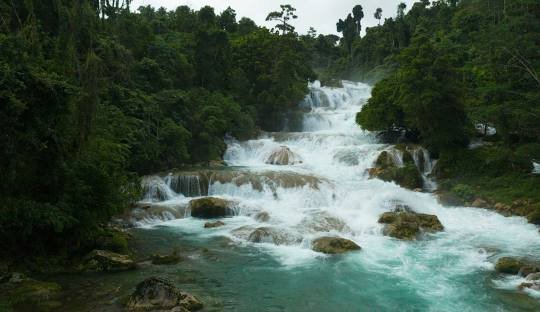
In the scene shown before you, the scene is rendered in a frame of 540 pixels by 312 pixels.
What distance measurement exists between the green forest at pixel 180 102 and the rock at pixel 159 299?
269cm

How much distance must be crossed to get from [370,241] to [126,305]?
839cm

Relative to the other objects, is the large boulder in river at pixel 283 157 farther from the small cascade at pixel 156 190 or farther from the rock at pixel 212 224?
the rock at pixel 212 224

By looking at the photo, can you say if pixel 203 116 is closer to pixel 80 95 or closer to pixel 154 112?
pixel 154 112

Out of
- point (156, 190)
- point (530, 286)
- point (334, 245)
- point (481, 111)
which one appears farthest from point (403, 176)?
point (530, 286)

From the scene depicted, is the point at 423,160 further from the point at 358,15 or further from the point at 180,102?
the point at 358,15

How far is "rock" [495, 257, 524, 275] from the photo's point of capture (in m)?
11.7

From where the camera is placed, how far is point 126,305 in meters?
9.02

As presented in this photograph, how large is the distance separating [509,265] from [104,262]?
1012cm

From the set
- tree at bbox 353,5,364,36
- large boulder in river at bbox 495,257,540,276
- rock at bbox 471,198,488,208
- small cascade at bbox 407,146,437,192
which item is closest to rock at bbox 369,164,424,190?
small cascade at bbox 407,146,437,192

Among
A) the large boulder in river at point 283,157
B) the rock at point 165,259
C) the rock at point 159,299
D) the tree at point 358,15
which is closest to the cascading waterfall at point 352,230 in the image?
the large boulder in river at point 283,157

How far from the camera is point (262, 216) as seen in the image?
17.3m

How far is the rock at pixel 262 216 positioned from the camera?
1705 centimetres

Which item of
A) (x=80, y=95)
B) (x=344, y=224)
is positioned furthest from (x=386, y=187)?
(x=80, y=95)

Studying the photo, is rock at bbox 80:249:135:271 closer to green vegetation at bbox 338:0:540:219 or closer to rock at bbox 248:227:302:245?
rock at bbox 248:227:302:245
